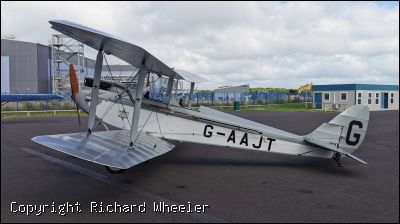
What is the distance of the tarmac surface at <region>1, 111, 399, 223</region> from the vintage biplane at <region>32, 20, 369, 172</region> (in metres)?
0.51

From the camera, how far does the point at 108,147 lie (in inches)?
229

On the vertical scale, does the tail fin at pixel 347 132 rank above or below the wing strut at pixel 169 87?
below

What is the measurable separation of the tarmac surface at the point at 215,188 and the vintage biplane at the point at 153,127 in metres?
0.51

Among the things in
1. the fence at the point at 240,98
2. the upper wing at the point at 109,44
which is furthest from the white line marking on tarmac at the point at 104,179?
the fence at the point at 240,98

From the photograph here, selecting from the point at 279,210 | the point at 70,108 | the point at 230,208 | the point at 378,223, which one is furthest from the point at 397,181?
the point at 70,108

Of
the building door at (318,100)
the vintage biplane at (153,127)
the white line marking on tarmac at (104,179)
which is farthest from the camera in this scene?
the building door at (318,100)

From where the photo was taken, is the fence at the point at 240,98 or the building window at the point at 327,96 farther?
the fence at the point at 240,98

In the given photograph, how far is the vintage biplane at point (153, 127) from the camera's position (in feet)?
17.8

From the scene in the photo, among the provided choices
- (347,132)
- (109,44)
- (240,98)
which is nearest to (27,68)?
(240,98)

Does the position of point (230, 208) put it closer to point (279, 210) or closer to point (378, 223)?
point (279, 210)

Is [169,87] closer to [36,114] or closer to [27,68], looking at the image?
[36,114]

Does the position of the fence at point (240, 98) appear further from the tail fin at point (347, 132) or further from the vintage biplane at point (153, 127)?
the tail fin at point (347, 132)

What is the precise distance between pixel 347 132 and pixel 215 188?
3.21 m

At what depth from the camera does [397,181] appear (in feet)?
19.1
